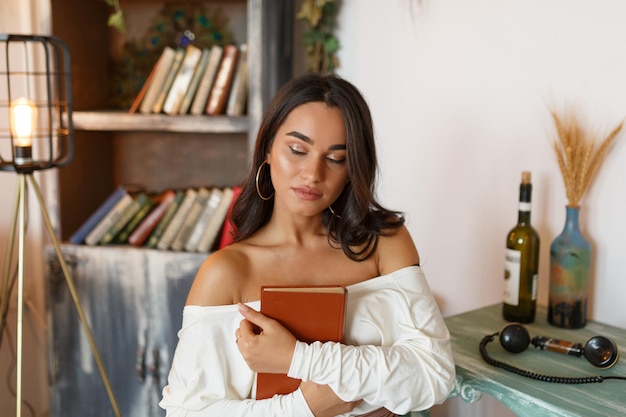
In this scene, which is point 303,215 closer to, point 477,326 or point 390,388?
point 390,388

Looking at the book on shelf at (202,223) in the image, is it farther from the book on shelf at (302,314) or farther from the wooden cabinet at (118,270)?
the book on shelf at (302,314)

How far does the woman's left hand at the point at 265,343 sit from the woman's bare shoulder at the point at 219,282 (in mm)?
72

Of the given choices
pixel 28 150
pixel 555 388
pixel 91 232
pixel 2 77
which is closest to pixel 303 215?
pixel 555 388

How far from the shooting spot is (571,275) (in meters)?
1.67

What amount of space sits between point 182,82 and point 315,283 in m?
1.21

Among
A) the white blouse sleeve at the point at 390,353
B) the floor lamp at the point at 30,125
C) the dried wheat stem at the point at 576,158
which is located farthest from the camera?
the floor lamp at the point at 30,125

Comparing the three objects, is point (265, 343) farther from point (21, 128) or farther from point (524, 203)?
point (21, 128)

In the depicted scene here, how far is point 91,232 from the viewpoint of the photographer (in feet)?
7.73

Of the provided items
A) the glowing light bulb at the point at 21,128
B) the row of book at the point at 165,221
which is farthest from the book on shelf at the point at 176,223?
the glowing light bulb at the point at 21,128

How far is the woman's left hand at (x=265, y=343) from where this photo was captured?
1177mm

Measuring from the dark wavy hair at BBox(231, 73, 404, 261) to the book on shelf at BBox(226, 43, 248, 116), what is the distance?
3.08 ft

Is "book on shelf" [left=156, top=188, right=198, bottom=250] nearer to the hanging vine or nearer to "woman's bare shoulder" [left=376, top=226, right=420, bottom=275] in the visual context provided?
the hanging vine

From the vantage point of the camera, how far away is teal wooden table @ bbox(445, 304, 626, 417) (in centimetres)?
128

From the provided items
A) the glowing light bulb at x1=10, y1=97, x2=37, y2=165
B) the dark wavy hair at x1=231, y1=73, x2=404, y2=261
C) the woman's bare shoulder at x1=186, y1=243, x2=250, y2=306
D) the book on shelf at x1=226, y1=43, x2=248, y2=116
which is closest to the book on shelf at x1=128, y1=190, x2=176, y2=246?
the book on shelf at x1=226, y1=43, x2=248, y2=116
